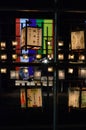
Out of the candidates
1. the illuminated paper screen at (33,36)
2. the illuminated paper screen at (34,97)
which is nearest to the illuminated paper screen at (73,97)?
the illuminated paper screen at (34,97)

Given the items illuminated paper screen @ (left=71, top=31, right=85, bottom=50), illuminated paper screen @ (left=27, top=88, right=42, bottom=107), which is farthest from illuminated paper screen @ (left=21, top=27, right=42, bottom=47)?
illuminated paper screen @ (left=27, top=88, right=42, bottom=107)

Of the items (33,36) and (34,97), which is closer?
(34,97)

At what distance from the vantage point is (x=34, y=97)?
14.7 feet

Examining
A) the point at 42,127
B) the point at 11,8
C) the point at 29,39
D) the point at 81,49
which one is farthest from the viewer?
the point at 29,39

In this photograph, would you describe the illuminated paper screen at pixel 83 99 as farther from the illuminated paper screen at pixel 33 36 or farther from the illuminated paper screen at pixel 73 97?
the illuminated paper screen at pixel 33 36

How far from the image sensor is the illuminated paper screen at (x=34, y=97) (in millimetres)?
4441

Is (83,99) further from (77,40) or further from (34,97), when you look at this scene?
(77,40)

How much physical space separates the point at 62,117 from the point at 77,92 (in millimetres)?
2091

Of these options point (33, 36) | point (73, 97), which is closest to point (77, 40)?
point (33, 36)

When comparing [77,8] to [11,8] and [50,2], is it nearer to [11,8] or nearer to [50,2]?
[50,2]

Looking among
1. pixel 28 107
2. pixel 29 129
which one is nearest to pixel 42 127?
pixel 29 129

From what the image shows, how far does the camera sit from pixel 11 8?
3479mm

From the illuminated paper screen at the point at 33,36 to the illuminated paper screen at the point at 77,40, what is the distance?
1.86ft

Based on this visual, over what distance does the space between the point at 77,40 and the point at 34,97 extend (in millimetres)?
1069
